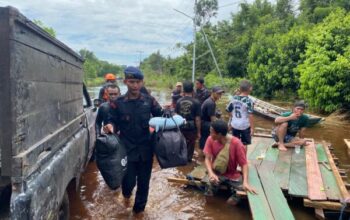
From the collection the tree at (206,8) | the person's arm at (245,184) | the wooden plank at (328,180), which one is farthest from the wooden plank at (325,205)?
the tree at (206,8)

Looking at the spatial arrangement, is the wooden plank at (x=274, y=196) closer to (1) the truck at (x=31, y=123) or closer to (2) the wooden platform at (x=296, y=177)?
(2) the wooden platform at (x=296, y=177)

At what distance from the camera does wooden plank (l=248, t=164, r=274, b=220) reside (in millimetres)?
3810

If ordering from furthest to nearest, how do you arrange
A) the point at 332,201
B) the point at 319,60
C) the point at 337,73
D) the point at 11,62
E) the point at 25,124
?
1. the point at 319,60
2. the point at 337,73
3. the point at 332,201
4. the point at 25,124
5. the point at 11,62

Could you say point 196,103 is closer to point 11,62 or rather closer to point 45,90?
point 45,90

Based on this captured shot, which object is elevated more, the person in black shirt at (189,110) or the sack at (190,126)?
the person in black shirt at (189,110)

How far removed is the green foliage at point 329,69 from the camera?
1327 cm

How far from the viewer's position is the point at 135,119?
3.96 meters

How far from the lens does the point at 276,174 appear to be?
17.3ft

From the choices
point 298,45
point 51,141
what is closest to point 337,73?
point 298,45

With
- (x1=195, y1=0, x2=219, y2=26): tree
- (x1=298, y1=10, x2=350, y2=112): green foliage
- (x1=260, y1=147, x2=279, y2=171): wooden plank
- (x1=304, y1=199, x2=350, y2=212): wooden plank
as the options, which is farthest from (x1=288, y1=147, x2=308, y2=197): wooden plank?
(x1=195, y1=0, x2=219, y2=26): tree

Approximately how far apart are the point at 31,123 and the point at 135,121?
1.57 meters

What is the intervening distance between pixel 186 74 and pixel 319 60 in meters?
25.0

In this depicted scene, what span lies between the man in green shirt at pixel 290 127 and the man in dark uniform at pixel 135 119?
11.5ft

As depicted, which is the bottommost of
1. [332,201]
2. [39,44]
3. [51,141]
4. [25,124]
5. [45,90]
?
[332,201]
